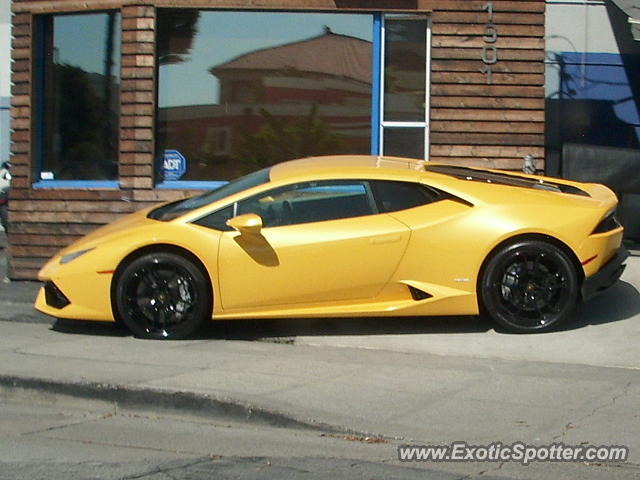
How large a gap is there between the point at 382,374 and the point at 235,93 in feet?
15.8

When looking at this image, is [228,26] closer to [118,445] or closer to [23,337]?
[23,337]

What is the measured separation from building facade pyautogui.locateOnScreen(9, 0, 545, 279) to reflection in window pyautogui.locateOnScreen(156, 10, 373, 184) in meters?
0.01

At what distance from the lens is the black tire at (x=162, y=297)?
8.48 meters

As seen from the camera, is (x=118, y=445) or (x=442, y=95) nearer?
(x=118, y=445)

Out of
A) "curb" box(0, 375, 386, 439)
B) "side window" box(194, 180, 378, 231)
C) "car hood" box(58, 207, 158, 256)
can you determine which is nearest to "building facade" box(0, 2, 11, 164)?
"car hood" box(58, 207, 158, 256)

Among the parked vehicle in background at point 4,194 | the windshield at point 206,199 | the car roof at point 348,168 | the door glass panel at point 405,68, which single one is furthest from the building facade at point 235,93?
the windshield at point 206,199

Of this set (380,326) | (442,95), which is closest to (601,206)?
(380,326)

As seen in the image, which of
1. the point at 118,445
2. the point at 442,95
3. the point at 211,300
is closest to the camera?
the point at 118,445

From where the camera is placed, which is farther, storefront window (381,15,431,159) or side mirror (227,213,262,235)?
storefront window (381,15,431,159)

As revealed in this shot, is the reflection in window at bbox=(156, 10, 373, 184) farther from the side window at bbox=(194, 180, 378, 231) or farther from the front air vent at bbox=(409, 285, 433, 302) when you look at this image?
the front air vent at bbox=(409, 285, 433, 302)

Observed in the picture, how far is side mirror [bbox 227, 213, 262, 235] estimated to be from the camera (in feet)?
27.1

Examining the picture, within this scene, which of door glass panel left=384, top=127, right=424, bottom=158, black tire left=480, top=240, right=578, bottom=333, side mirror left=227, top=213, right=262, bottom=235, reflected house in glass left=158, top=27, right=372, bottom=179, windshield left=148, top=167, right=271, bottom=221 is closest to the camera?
side mirror left=227, top=213, right=262, bottom=235

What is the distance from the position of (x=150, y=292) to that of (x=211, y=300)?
483mm

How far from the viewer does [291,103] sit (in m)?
11.4
